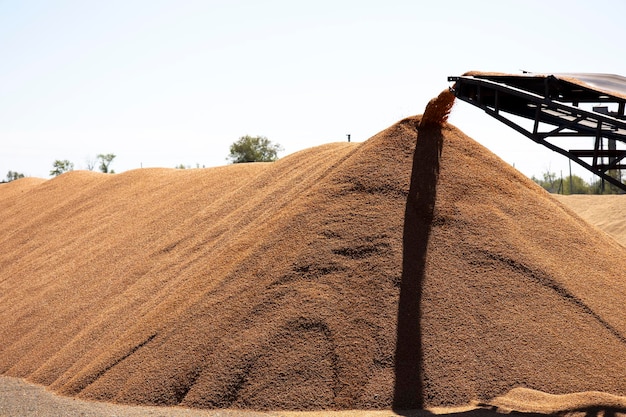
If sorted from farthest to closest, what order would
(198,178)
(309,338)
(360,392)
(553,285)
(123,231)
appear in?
(198,178) → (123,231) → (553,285) → (309,338) → (360,392)

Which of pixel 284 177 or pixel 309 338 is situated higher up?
pixel 284 177

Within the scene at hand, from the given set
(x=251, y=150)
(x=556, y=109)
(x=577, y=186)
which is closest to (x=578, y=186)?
(x=577, y=186)

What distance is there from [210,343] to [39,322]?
17.0 feet

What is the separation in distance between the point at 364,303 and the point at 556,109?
3.53m

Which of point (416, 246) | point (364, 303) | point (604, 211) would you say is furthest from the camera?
point (604, 211)

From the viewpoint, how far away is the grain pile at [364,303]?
8312 millimetres

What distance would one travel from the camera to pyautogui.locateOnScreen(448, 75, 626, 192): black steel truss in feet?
29.4

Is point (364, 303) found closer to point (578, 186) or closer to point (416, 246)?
point (416, 246)

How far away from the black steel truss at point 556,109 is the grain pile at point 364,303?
1.04 m

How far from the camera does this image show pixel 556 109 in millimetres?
9477

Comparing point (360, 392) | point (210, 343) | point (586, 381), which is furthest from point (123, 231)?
point (586, 381)

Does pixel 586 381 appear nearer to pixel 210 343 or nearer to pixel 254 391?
pixel 254 391

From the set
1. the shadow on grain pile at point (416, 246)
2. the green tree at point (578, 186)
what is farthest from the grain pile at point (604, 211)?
the green tree at point (578, 186)

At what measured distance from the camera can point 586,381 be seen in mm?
8297
